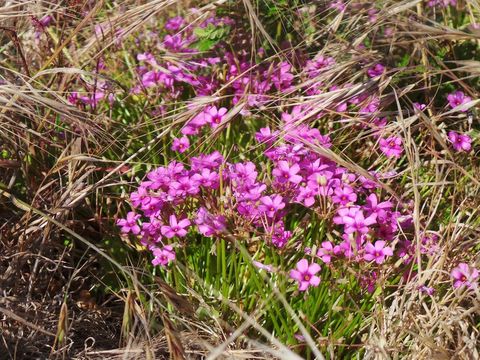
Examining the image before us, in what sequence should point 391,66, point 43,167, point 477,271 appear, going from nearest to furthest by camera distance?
1. point 477,271
2. point 43,167
3. point 391,66

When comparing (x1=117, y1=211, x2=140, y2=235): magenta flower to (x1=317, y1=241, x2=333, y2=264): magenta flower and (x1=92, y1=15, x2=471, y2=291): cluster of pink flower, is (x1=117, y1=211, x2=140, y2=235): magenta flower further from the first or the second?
(x1=317, y1=241, x2=333, y2=264): magenta flower

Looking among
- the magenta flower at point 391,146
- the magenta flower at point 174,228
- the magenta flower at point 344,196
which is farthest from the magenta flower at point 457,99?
the magenta flower at point 174,228

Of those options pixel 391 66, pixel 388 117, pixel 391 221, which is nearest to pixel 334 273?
pixel 391 221

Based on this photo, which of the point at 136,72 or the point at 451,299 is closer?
the point at 451,299

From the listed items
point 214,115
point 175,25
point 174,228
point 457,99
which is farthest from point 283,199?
point 175,25

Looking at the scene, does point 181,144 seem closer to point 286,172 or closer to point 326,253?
point 286,172

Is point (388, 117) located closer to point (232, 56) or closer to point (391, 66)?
point (391, 66)

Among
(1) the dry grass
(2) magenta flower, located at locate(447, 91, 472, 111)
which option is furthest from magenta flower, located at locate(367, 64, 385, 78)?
(2) magenta flower, located at locate(447, 91, 472, 111)

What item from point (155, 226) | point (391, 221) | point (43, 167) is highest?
point (43, 167)
